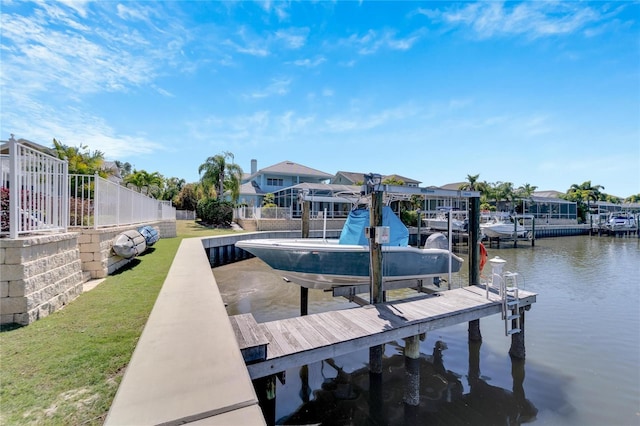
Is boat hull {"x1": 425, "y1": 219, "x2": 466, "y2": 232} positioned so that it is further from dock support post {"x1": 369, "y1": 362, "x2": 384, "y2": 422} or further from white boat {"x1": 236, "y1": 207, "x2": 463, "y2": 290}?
dock support post {"x1": 369, "y1": 362, "x2": 384, "y2": 422}

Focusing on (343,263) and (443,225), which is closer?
(343,263)

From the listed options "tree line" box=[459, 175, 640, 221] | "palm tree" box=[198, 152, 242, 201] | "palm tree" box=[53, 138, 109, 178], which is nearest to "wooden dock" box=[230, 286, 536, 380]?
"palm tree" box=[53, 138, 109, 178]

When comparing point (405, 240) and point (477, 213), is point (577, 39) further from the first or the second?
point (405, 240)

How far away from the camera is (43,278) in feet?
14.6

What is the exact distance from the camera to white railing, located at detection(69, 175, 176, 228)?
7322mm

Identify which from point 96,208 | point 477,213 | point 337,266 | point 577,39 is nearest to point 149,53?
point 96,208

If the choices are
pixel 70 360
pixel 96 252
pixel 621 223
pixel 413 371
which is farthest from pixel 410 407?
pixel 621 223

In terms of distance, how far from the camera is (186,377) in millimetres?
2461

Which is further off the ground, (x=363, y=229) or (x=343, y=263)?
(x=363, y=229)

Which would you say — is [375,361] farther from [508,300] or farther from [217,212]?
[217,212]

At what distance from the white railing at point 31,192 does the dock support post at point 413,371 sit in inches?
251

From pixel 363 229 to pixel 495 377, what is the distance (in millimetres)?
4480

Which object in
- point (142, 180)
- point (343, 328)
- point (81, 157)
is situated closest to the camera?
point (343, 328)

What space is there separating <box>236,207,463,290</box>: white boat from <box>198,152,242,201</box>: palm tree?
72.9 feet
